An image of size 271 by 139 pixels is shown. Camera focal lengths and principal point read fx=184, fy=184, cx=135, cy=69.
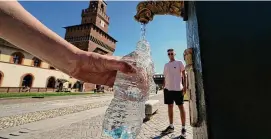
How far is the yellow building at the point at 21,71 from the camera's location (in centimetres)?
2655

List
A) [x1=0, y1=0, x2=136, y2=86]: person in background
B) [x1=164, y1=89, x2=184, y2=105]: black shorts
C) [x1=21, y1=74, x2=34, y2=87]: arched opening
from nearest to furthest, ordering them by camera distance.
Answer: [x1=0, y1=0, x2=136, y2=86]: person in background → [x1=164, y1=89, x2=184, y2=105]: black shorts → [x1=21, y1=74, x2=34, y2=87]: arched opening

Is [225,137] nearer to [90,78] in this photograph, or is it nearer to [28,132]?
[90,78]

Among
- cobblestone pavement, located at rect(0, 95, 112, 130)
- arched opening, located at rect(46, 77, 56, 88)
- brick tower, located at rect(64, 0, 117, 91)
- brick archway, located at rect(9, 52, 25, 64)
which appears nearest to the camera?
cobblestone pavement, located at rect(0, 95, 112, 130)

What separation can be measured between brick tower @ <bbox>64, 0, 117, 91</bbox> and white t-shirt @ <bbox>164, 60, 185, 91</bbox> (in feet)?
141

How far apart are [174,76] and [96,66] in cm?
356

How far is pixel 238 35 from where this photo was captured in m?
0.67

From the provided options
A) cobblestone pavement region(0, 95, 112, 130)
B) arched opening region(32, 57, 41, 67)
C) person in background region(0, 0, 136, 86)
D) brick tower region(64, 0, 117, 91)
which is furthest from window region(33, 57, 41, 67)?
person in background region(0, 0, 136, 86)

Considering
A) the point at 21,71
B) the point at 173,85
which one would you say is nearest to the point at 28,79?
the point at 21,71

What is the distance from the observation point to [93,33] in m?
52.2

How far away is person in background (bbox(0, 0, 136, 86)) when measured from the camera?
0.71 metres

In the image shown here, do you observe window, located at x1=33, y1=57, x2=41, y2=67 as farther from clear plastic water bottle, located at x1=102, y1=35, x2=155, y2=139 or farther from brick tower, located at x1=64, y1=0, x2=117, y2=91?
clear plastic water bottle, located at x1=102, y1=35, x2=155, y2=139

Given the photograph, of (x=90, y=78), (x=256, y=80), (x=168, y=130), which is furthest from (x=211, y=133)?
(x=168, y=130)

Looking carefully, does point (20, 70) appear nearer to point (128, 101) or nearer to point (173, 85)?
point (173, 85)

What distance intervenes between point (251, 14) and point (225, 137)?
46 cm
